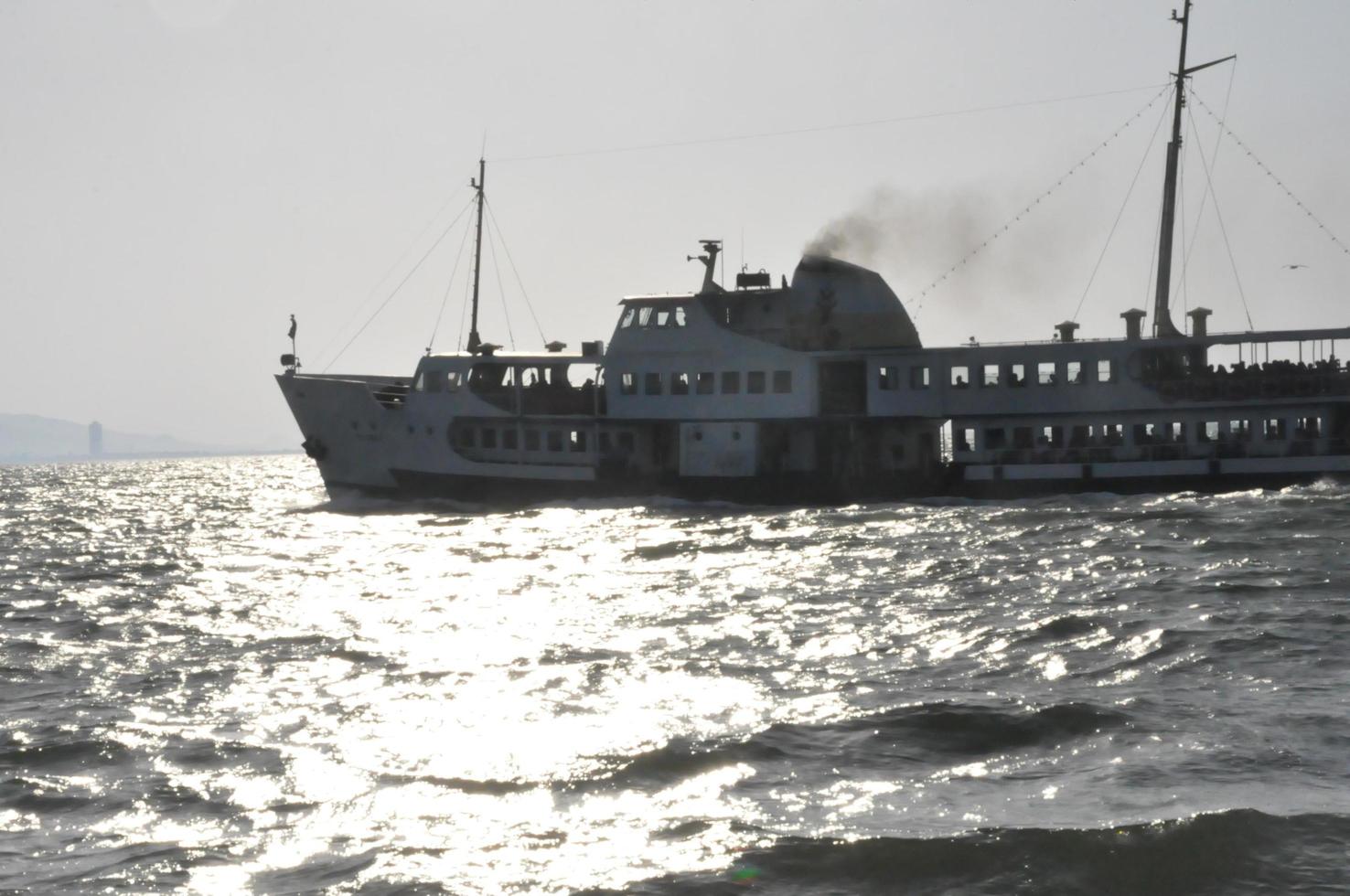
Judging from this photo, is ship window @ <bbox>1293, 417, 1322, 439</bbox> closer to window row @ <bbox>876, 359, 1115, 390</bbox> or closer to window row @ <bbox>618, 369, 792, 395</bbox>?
window row @ <bbox>876, 359, 1115, 390</bbox>

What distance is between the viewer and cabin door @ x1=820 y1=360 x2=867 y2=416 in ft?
132

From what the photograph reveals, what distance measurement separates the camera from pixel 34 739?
478 inches

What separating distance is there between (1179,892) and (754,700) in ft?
18.4

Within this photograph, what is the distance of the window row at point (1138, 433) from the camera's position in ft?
124

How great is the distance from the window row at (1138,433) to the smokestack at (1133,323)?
2.83 m

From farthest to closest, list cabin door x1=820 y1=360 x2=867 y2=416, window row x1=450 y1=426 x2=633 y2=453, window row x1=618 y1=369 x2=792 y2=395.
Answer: window row x1=450 y1=426 x2=633 y2=453, window row x1=618 y1=369 x2=792 y2=395, cabin door x1=820 y1=360 x2=867 y2=416

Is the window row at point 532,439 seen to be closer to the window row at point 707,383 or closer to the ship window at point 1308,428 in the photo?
the window row at point 707,383

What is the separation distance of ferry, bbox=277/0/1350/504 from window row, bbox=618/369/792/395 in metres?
0.06

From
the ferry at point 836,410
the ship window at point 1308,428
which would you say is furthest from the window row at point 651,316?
the ship window at point 1308,428

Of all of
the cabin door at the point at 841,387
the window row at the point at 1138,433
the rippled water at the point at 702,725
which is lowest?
the rippled water at the point at 702,725

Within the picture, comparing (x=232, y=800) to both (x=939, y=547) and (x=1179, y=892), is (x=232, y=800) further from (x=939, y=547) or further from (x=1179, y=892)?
(x=939, y=547)

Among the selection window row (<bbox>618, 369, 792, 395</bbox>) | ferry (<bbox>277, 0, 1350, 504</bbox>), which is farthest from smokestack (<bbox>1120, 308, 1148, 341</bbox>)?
window row (<bbox>618, 369, 792, 395</bbox>)

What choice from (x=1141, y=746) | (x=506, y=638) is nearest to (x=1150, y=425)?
(x=506, y=638)

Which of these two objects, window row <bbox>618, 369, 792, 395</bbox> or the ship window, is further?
window row <bbox>618, 369, 792, 395</bbox>
